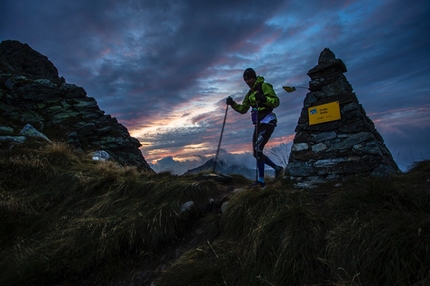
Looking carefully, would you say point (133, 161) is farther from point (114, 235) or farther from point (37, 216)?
point (114, 235)

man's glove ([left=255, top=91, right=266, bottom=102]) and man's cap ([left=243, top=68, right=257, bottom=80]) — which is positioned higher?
man's cap ([left=243, top=68, right=257, bottom=80])

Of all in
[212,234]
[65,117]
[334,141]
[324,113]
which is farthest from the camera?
[65,117]

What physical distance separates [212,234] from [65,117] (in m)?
25.7

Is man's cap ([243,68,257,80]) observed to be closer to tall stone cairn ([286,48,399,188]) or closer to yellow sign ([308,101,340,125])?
tall stone cairn ([286,48,399,188])

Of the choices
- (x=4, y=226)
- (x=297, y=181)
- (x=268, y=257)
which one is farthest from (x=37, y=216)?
(x=297, y=181)

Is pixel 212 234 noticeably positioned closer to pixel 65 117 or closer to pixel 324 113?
pixel 324 113

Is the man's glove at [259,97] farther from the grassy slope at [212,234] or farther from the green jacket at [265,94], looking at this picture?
the grassy slope at [212,234]

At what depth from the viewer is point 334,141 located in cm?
559

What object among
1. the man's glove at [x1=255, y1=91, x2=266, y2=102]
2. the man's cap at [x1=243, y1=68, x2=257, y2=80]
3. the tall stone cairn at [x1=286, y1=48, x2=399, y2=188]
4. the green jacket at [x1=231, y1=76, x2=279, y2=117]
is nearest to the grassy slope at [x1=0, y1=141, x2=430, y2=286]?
the tall stone cairn at [x1=286, y1=48, x2=399, y2=188]

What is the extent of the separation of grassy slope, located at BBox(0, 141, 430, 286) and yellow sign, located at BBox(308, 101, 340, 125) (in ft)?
5.95

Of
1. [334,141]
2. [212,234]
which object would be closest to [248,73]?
[334,141]

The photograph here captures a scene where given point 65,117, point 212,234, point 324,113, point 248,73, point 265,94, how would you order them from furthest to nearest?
point 65,117 < point 248,73 < point 265,94 < point 324,113 < point 212,234

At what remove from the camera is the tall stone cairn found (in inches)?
201

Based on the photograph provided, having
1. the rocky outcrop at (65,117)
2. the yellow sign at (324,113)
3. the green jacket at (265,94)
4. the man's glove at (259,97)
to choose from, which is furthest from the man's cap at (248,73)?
the rocky outcrop at (65,117)
